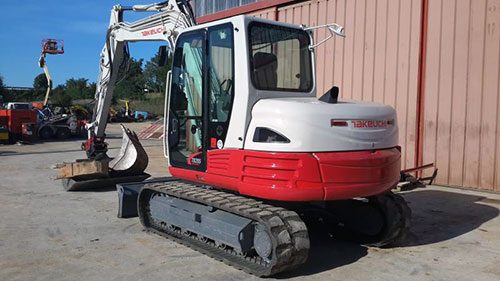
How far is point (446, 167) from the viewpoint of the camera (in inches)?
415

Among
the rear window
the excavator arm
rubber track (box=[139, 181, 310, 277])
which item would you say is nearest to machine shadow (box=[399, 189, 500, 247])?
rubber track (box=[139, 181, 310, 277])

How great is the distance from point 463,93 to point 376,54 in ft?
7.52

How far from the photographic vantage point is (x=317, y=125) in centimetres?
507

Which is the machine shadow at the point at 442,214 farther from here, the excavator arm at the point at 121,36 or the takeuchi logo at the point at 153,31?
the takeuchi logo at the point at 153,31

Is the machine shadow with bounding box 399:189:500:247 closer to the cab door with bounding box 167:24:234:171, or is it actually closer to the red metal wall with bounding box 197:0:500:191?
the red metal wall with bounding box 197:0:500:191

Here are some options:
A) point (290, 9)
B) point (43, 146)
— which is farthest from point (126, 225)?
point (43, 146)

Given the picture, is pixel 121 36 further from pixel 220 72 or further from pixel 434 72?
pixel 434 72

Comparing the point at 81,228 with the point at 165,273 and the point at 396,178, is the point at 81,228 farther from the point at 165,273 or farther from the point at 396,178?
the point at 396,178

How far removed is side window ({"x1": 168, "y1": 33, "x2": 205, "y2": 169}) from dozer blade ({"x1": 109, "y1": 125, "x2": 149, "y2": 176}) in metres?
3.67

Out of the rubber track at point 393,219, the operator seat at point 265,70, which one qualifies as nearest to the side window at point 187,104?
the operator seat at point 265,70

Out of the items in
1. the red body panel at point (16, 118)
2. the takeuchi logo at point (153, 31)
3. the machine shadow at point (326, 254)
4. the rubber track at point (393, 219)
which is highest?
the takeuchi logo at point (153, 31)

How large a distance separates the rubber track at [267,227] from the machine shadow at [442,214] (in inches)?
79.9

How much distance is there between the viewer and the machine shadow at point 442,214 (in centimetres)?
684

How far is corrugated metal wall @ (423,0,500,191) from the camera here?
988 cm
